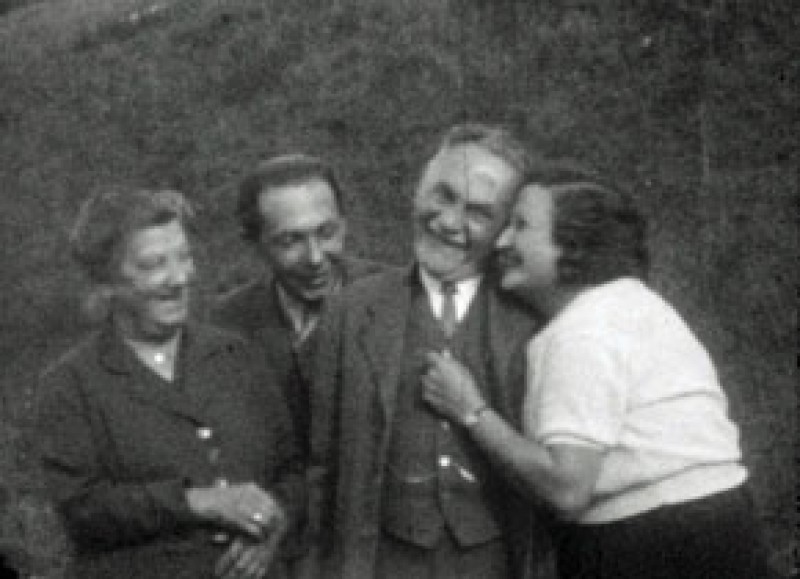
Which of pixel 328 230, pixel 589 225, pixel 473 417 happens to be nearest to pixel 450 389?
pixel 473 417

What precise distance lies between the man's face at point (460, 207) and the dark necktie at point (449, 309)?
3 cm

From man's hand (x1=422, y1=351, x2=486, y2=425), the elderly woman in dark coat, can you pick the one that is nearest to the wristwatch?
man's hand (x1=422, y1=351, x2=486, y2=425)

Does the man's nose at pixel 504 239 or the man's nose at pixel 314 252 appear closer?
the man's nose at pixel 504 239

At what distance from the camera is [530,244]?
88.4 inches

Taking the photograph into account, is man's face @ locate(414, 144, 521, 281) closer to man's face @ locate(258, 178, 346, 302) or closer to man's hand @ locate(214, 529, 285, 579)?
man's face @ locate(258, 178, 346, 302)

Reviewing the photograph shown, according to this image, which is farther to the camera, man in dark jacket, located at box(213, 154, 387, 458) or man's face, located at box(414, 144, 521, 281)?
man in dark jacket, located at box(213, 154, 387, 458)

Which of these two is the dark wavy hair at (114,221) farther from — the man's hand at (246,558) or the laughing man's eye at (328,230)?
the man's hand at (246,558)

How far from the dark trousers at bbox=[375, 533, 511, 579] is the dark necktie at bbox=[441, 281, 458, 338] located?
438mm

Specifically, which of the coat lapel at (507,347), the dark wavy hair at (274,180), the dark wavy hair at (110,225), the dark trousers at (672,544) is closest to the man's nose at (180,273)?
the dark wavy hair at (110,225)

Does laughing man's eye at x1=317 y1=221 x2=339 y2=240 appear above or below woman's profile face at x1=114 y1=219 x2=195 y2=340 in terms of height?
above

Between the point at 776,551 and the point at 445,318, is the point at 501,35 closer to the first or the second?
the point at 445,318

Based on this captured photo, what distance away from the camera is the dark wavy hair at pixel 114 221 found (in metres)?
2.32

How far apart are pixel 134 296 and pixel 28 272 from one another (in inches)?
55.6

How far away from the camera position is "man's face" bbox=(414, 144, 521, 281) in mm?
2225
